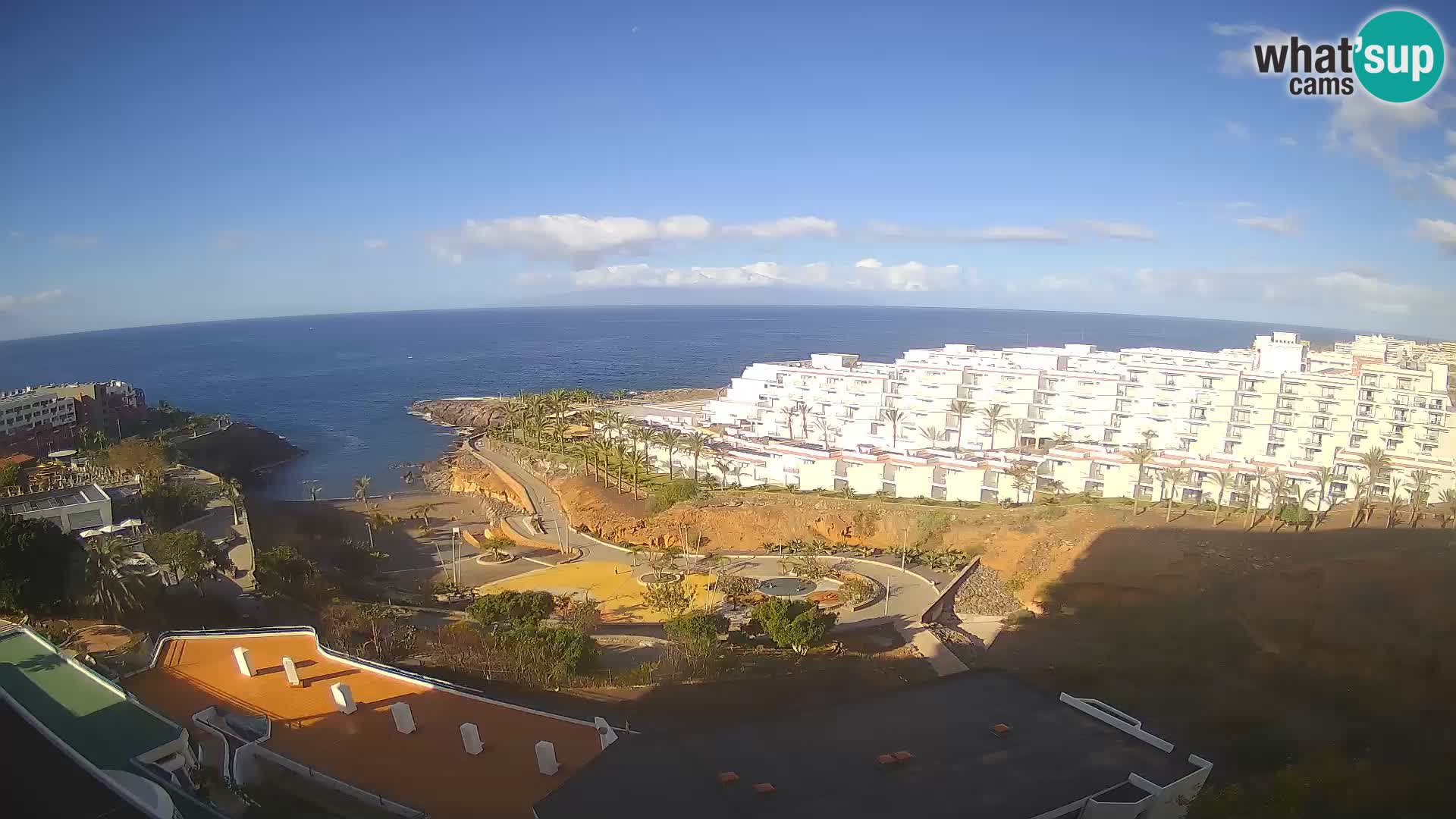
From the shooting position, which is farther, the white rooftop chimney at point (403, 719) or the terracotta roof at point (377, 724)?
the white rooftop chimney at point (403, 719)

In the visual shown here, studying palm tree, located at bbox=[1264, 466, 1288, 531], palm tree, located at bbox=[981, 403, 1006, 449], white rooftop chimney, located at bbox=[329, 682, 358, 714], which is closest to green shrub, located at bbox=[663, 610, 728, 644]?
white rooftop chimney, located at bbox=[329, 682, 358, 714]

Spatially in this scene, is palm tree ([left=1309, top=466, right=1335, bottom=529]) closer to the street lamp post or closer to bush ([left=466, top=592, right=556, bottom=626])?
bush ([left=466, top=592, right=556, bottom=626])

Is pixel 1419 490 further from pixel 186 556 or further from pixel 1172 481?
pixel 186 556

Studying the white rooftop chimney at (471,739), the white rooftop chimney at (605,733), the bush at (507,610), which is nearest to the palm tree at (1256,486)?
the bush at (507,610)

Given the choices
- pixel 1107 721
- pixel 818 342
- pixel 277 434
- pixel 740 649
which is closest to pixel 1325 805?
pixel 1107 721

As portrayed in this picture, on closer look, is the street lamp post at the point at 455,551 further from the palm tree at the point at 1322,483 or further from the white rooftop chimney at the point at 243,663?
the palm tree at the point at 1322,483

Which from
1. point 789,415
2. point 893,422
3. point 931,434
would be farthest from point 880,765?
point 789,415

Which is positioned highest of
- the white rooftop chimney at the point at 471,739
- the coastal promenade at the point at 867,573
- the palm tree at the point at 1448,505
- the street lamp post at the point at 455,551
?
the white rooftop chimney at the point at 471,739
